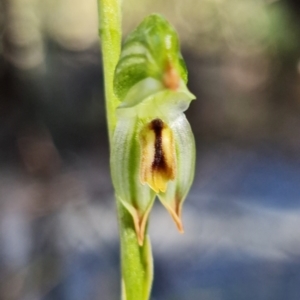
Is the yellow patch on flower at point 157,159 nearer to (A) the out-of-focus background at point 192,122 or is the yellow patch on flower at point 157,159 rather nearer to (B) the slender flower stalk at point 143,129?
(B) the slender flower stalk at point 143,129

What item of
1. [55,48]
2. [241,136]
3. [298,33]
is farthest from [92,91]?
[298,33]

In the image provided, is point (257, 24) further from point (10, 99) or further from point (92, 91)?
point (10, 99)

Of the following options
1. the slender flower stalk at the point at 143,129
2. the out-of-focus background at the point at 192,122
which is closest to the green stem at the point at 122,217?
the slender flower stalk at the point at 143,129

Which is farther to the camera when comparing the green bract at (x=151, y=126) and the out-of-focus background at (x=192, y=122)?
the out-of-focus background at (x=192, y=122)

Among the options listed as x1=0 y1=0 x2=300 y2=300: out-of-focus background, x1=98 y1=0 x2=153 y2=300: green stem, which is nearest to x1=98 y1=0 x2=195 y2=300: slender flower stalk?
x1=98 y1=0 x2=153 y2=300: green stem

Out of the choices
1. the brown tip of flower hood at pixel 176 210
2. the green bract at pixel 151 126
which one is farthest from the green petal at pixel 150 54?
the brown tip of flower hood at pixel 176 210

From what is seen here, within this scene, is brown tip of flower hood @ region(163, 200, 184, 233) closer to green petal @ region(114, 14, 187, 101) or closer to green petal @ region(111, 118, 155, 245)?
green petal @ region(111, 118, 155, 245)

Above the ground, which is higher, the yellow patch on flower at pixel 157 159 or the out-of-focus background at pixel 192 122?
the yellow patch on flower at pixel 157 159
